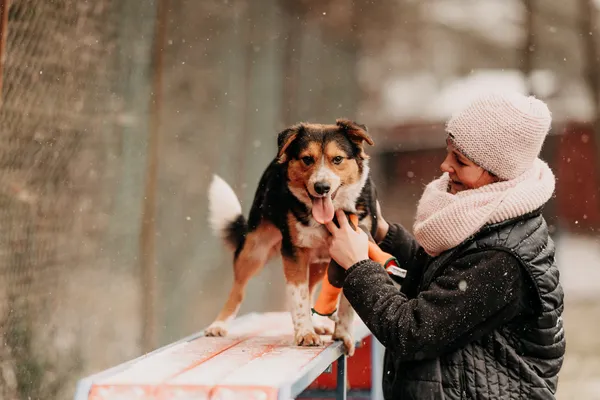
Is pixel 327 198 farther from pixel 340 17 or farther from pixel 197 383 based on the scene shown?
pixel 340 17

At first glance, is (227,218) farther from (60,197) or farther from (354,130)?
(60,197)

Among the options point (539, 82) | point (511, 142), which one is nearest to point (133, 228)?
point (511, 142)

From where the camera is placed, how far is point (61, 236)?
2.95 metres

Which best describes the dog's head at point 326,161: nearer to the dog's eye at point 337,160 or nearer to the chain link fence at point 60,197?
the dog's eye at point 337,160

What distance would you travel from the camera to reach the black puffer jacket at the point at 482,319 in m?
1.38

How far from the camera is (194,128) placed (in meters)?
4.24

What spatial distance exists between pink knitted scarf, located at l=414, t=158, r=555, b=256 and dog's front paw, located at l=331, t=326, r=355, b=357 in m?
0.68

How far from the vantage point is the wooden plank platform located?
1377 millimetres

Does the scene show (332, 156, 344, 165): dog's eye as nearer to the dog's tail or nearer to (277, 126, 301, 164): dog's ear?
(277, 126, 301, 164): dog's ear

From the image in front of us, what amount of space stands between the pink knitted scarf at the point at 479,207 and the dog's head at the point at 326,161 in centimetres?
51

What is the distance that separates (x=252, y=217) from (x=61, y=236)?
1.09 metres

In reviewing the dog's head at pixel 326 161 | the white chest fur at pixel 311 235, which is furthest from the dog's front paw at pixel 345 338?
the dog's head at pixel 326 161

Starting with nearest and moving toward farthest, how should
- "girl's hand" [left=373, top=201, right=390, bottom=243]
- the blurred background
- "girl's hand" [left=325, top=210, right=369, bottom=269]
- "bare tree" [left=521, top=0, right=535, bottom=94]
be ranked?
"girl's hand" [left=325, top=210, right=369, bottom=269] → "girl's hand" [left=373, top=201, right=390, bottom=243] → the blurred background → "bare tree" [left=521, top=0, right=535, bottom=94]

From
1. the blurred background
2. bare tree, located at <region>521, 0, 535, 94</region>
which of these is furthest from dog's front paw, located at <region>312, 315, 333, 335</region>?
bare tree, located at <region>521, 0, 535, 94</region>
